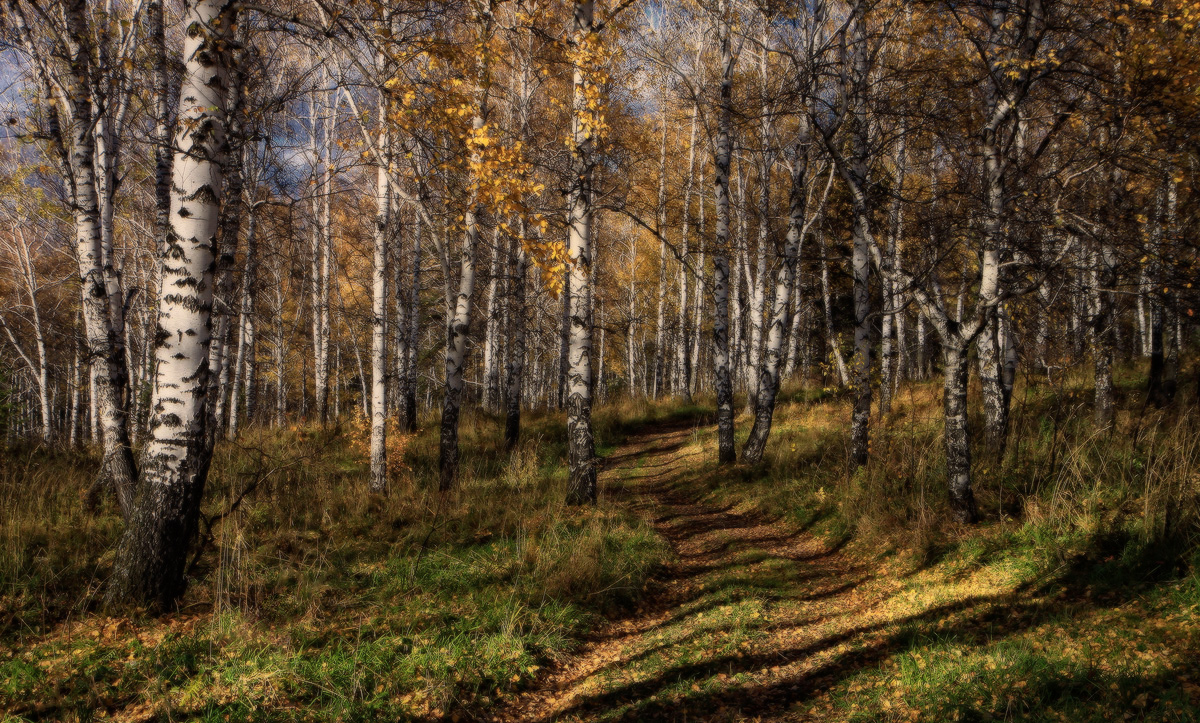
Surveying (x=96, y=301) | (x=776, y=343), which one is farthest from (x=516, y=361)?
(x=96, y=301)

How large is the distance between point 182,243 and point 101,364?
3066 millimetres

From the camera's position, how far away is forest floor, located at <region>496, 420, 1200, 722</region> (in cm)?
302

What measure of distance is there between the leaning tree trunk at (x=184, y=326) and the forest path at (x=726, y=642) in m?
2.80

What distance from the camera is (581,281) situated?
275 inches

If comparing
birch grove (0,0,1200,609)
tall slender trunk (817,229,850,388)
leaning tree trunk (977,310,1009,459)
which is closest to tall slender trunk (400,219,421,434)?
birch grove (0,0,1200,609)

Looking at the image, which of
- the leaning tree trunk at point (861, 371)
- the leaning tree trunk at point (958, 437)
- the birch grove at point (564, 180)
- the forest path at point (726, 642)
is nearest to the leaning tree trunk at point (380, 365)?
the birch grove at point (564, 180)

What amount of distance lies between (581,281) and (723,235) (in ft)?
12.7

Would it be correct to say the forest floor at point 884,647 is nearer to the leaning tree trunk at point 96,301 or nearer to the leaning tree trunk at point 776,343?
the leaning tree trunk at point 776,343

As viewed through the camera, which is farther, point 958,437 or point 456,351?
point 456,351

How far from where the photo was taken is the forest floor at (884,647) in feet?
9.91

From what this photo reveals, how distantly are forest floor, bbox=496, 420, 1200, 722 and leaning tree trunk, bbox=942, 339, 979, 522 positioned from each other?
13.8 inches

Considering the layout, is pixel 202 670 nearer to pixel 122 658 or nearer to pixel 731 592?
pixel 122 658

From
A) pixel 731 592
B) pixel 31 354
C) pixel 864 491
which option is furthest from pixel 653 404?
pixel 31 354

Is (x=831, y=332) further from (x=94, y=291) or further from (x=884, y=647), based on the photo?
(x=94, y=291)
